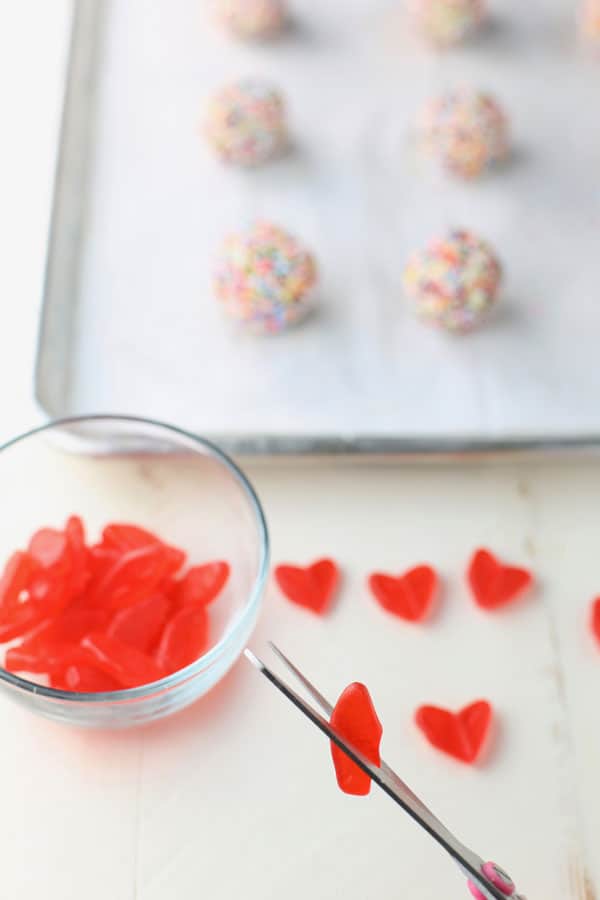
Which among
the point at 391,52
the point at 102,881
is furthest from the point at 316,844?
the point at 391,52

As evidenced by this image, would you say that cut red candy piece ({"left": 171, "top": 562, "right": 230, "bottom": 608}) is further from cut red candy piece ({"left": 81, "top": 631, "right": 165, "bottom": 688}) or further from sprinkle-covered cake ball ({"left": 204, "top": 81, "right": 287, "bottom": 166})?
sprinkle-covered cake ball ({"left": 204, "top": 81, "right": 287, "bottom": 166})

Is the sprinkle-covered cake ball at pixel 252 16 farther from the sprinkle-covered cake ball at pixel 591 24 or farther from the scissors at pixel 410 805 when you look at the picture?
the scissors at pixel 410 805

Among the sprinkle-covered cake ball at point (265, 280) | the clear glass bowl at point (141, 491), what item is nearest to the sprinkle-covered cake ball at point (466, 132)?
the sprinkle-covered cake ball at point (265, 280)

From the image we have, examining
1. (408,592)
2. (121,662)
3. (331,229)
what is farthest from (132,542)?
(331,229)

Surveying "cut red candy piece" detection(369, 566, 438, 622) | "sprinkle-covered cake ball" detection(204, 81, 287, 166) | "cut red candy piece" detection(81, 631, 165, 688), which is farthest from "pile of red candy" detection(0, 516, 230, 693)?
"sprinkle-covered cake ball" detection(204, 81, 287, 166)

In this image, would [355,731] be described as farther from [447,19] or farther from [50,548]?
[447,19]
